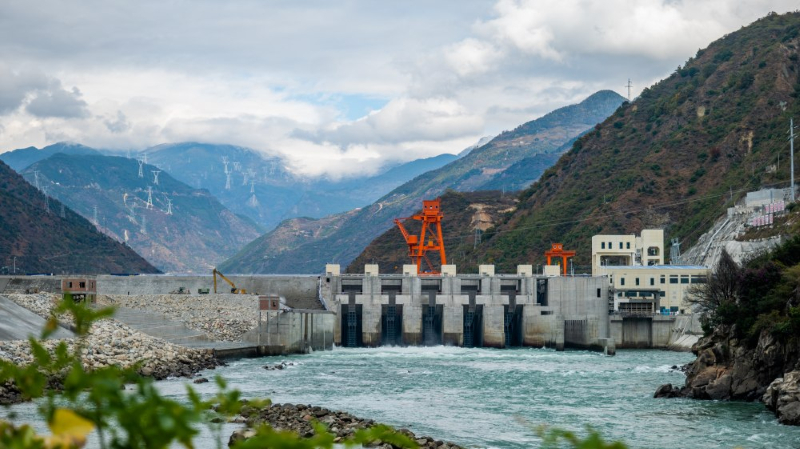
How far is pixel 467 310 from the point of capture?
8169cm

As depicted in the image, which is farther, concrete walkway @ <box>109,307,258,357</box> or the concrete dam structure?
the concrete dam structure

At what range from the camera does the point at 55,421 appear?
546cm

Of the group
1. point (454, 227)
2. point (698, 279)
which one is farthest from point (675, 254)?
point (454, 227)

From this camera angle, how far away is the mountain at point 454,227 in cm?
14862

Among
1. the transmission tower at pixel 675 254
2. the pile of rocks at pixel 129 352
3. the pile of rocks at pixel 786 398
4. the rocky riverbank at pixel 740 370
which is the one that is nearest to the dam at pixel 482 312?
the transmission tower at pixel 675 254

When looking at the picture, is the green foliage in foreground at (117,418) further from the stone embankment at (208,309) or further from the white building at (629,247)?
the white building at (629,247)

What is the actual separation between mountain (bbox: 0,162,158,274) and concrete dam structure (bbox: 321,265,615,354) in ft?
223

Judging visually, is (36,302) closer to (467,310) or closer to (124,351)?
(124,351)

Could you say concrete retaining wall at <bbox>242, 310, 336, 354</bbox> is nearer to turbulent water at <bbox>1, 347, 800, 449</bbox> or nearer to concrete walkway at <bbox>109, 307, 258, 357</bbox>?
concrete walkway at <bbox>109, 307, 258, 357</bbox>

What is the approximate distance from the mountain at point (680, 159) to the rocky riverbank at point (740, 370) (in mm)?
52532

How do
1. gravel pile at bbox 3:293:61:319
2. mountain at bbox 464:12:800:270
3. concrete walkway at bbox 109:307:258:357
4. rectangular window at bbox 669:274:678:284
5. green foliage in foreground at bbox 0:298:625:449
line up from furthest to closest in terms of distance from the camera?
mountain at bbox 464:12:800:270 < rectangular window at bbox 669:274:678:284 < concrete walkway at bbox 109:307:258:357 < gravel pile at bbox 3:293:61:319 < green foliage in foreground at bbox 0:298:625:449

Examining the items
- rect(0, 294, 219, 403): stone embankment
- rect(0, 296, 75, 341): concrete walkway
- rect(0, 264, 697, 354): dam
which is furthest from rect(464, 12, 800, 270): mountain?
rect(0, 296, 75, 341): concrete walkway

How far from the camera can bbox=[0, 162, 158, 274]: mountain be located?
146500 mm

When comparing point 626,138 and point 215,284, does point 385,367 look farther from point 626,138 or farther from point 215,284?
point 626,138
